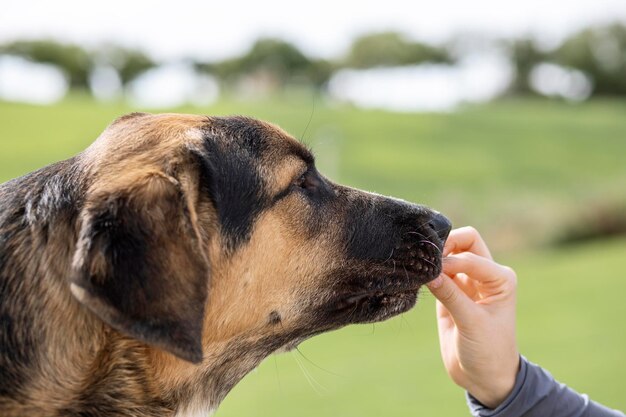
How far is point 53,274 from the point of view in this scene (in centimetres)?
273

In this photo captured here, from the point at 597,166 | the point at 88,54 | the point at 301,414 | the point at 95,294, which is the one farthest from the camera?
the point at 88,54

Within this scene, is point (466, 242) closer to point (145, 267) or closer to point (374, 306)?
point (374, 306)

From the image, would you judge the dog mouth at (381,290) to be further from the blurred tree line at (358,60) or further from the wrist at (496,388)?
the blurred tree line at (358,60)

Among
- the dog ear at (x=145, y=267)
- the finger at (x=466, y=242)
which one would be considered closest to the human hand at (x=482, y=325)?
the finger at (x=466, y=242)

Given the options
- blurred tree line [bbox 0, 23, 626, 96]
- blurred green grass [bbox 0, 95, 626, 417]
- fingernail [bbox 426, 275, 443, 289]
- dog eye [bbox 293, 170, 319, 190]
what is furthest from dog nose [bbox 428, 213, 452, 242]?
blurred tree line [bbox 0, 23, 626, 96]

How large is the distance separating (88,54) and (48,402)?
179 feet

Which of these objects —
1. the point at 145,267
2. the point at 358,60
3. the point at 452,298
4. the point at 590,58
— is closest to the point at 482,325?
the point at 452,298

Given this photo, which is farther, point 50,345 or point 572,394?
point 572,394

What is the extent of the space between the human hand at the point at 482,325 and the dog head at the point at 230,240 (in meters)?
0.12

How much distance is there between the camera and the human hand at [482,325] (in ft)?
11.1

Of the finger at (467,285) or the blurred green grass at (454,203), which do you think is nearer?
the finger at (467,285)

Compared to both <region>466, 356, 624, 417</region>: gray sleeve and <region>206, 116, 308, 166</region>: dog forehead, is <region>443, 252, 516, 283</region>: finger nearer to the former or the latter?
<region>466, 356, 624, 417</region>: gray sleeve

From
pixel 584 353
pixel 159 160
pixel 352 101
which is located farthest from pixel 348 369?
pixel 352 101

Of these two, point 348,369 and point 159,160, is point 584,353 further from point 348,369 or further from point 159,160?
point 159,160
